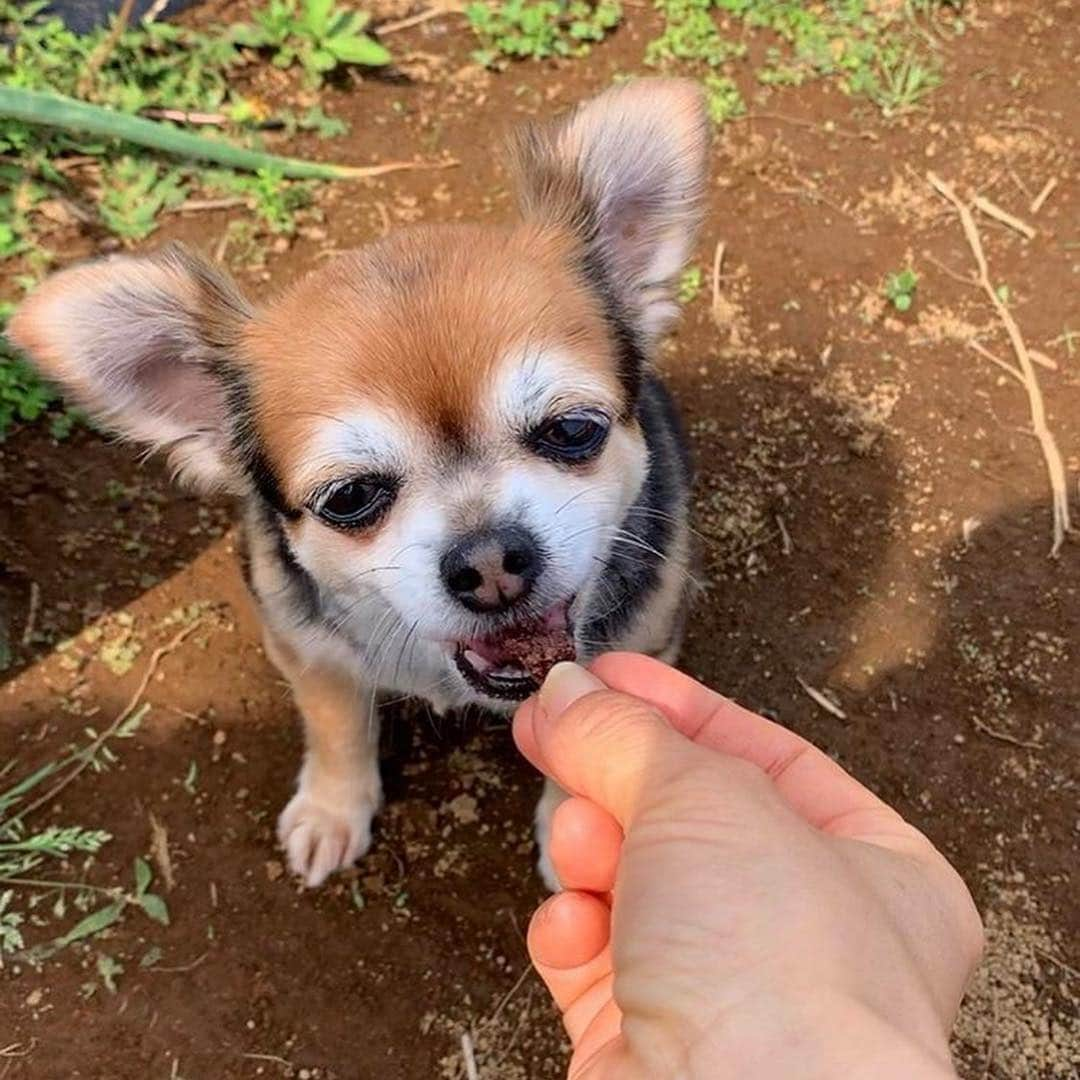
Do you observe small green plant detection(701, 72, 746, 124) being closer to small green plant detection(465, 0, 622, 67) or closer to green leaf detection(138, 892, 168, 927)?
small green plant detection(465, 0, 622, 67)

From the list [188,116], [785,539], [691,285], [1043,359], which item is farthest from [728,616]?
[188,116]

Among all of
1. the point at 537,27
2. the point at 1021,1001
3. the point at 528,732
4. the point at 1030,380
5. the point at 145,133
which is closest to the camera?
the point at 528,732

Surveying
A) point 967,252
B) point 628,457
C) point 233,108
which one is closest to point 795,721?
point 628,457

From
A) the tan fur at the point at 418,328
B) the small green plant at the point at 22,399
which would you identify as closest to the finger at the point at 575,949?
the tan fur at the point at 418,328

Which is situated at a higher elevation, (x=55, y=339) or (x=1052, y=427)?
(x=55, y=339)

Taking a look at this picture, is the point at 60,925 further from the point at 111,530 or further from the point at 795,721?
the point at 795,721

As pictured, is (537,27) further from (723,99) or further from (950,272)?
(950,272)
